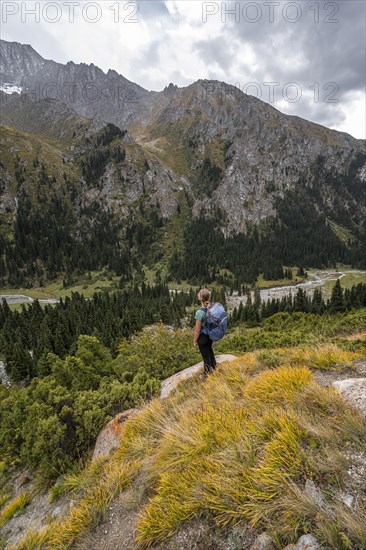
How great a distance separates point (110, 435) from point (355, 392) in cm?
671

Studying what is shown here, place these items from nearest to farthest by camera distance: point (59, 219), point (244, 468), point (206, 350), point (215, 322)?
point (244, 468)
point (215, 322)
point (206, 350)
point (59, 219)

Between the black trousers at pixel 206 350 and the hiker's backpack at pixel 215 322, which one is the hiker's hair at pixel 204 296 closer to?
the hiker's backpack at pixel 215 322

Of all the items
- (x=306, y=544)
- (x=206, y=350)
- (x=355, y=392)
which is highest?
(x=355, y=392)

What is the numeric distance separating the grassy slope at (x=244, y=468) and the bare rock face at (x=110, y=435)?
97 centimetres

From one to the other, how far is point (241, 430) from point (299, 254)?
620 ft

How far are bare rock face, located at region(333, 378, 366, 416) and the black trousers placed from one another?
400 cm

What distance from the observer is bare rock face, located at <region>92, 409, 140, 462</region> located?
759 cm

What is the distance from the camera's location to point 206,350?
9211 mm

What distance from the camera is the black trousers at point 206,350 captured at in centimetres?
882

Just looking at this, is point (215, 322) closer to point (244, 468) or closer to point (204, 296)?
point (204, 296)

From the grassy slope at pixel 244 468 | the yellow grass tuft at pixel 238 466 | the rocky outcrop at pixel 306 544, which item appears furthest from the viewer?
the yellow grass tuft at pixel 238 466

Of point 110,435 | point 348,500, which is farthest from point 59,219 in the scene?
point 348,500

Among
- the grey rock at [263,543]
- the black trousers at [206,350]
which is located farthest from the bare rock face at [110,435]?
the grey rock at [263,543]

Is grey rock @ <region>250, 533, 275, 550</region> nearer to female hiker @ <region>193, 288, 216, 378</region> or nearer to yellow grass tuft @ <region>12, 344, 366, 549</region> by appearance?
yellow grass tuft @ <region>12, 344, 366, 549</region>
